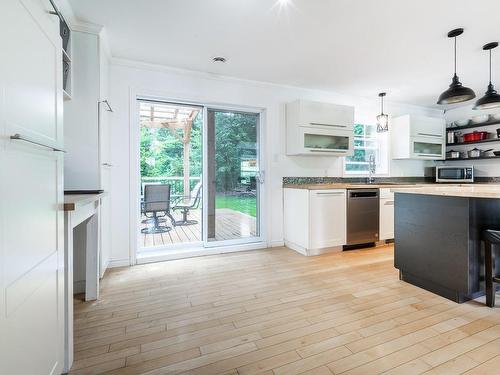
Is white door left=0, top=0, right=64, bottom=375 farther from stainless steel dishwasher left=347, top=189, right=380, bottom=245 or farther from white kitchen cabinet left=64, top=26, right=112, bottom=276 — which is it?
stainless steel dishwasher left=347, top=189, right=380, bottom=245

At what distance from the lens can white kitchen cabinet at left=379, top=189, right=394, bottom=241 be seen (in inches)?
148

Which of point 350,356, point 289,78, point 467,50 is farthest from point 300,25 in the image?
point 350,356

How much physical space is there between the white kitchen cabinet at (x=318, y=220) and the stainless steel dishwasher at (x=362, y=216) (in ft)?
0.34

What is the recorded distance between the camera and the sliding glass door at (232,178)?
11.7 ft

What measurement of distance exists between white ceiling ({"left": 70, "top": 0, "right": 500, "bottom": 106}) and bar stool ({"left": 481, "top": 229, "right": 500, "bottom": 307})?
183 centimetres

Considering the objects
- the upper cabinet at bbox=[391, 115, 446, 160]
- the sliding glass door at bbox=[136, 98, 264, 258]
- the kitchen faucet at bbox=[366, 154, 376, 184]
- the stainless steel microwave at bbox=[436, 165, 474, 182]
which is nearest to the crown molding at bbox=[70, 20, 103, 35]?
the sliding glass door at bbox=[136, 98, 264, 258]

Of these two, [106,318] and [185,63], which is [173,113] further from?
[106,318]

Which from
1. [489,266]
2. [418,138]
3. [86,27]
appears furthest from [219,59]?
[418,138]

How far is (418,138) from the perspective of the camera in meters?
4.54

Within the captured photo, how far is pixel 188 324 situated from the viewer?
1808 millimetres

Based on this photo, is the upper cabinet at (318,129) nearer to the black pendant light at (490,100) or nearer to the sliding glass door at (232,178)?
the sliding glass door at (232,178)

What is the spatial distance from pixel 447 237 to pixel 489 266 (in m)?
0.32

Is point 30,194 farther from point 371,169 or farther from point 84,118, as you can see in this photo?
point 371,169

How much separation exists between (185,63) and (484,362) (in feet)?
12.0
